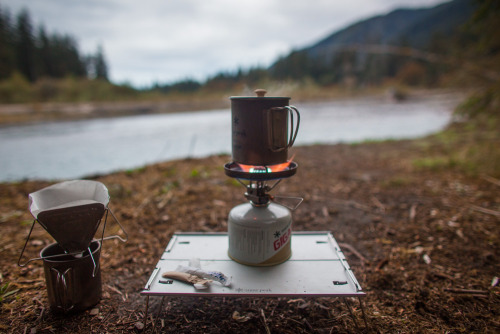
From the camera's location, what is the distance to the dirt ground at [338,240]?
1741mm

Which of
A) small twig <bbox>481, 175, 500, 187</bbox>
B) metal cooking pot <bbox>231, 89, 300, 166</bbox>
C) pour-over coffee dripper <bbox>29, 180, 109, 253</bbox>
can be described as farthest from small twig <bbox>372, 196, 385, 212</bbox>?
pour-over coffee dripper <bbox>29, 180, 109, 253</bbox>

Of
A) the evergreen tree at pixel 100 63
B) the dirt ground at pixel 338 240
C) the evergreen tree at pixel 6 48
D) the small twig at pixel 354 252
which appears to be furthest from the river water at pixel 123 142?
the evergreen tree at pixel 100 63

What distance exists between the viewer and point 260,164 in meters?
1.85

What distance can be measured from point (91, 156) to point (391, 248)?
20.5ft

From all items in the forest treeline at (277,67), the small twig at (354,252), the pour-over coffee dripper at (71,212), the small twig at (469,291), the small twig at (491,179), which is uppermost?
the forest treeline at (277,67)

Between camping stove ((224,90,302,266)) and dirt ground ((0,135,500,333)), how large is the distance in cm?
38

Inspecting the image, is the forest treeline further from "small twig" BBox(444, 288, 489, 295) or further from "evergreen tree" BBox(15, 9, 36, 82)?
"small twig" BBox(444, 288, 489, 295)

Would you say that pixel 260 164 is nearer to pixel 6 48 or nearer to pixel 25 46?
pixel 6 48

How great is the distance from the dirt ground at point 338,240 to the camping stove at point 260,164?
0.38 metres

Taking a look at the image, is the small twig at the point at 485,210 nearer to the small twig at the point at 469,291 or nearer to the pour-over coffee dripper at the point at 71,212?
the small twig at the point at 469,291

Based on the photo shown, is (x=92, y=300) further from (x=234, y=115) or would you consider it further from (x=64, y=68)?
(x=64, y=68)

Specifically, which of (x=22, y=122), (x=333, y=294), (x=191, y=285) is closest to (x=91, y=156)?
(x=191, y=285)

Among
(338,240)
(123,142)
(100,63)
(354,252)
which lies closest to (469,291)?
(354,252)

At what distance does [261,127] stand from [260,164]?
235 millimetres
